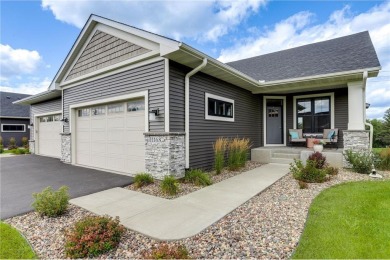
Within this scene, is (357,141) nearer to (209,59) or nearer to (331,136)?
(331,136)

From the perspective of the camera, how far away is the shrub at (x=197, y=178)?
5.14 m

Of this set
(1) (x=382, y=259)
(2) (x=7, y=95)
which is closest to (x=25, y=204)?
(1) (x=382, y=259)

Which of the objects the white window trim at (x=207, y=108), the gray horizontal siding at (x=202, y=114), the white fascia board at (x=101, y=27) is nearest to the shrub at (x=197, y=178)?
the gray horizontal siding at (x=202, y=114)

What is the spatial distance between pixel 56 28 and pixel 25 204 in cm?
763

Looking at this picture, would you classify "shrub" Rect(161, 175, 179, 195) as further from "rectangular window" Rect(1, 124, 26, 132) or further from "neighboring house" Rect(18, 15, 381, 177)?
"rectangular window" Rect(1, 124, 26, 132)

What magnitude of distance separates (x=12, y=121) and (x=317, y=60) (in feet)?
75.5

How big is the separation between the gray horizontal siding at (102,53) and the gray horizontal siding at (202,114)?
1.47 metres

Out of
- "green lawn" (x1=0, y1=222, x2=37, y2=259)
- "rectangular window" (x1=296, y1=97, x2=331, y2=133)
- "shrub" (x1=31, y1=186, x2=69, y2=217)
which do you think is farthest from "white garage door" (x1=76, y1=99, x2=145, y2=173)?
"rectangular window" (x1=296, y1=97, x2=331, y2=133)

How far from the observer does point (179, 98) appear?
559cm

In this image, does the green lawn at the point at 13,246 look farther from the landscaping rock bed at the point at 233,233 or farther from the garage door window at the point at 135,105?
the garage door window at the point at 135,105

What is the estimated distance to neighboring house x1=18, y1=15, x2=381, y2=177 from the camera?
5.43 meters

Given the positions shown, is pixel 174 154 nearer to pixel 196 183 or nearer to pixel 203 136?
pixel 196 183

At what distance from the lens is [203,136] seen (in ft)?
21.0

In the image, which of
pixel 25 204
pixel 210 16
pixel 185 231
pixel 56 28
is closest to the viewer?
pixel 185 231
